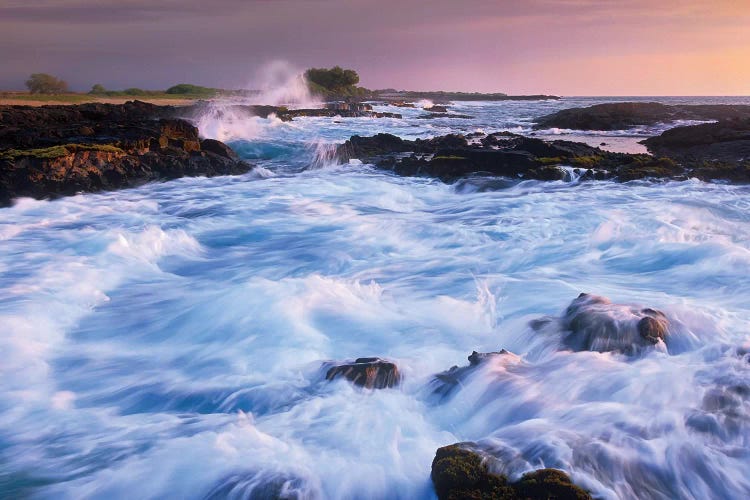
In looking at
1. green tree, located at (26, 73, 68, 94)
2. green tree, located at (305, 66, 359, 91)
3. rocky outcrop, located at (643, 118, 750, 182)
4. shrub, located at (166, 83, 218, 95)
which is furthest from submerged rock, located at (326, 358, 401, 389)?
green tree, located at (305, 66, 359, 91)

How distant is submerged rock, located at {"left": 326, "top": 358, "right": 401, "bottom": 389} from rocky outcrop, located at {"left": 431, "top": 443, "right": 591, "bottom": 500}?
1.14 metres

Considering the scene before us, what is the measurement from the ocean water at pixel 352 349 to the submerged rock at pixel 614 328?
0.13m

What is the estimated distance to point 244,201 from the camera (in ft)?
39.1

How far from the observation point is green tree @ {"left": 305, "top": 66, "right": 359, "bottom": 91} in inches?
2879

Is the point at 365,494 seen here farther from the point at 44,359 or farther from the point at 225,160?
the point at 225,160

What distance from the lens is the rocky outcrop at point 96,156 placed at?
10.8 meters

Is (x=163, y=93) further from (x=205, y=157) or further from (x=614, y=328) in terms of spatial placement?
(x=614, y=328)

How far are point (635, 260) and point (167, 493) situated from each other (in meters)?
6.70

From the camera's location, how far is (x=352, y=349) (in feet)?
16.3

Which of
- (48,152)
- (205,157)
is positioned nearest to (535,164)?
(205,157)

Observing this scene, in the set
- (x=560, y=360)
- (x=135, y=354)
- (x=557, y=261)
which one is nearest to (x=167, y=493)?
(x=135, y=354)

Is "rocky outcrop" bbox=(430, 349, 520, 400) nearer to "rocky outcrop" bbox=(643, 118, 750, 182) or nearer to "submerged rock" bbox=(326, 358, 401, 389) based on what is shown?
"submerged rock" bbox=(326, 358, 401, 389)

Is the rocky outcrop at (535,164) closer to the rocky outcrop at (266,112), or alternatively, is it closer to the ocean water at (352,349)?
the ocean water at (352,349)

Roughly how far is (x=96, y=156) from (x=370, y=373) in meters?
10.5
